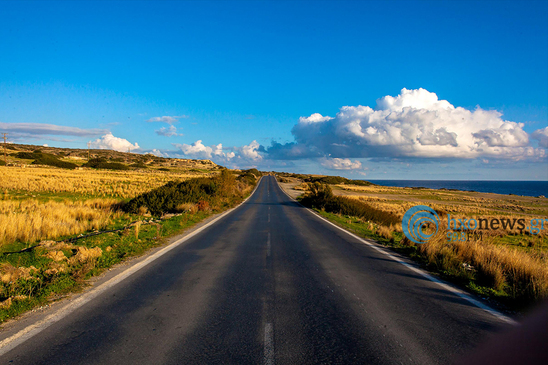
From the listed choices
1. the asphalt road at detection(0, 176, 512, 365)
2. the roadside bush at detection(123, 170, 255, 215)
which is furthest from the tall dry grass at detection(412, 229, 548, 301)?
the roadside bush at detection(123, 170, 255, 215)

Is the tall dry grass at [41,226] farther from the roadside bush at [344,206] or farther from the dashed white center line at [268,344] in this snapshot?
the roadside bush at [344,206]

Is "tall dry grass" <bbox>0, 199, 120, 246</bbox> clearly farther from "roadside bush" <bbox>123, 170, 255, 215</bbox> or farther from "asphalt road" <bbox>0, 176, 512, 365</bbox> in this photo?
"asphalt road" <bbox>0, 176, 512, 365</bbox>

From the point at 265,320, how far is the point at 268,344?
70 centimetres

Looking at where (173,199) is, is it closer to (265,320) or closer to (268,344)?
(265,320)

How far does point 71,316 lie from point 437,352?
5.35 metres

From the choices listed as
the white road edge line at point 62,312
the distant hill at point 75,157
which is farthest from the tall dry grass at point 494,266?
the distant hill at point 75,157

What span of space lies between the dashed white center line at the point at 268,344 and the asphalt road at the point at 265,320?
1cm

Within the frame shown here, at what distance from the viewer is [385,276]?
6.97 metres

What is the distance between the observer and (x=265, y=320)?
449cm

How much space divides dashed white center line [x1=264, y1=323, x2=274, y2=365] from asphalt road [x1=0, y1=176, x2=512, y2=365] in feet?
0.04

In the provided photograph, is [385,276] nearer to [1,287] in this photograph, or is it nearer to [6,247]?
[1,287]

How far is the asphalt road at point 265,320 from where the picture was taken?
358 cm

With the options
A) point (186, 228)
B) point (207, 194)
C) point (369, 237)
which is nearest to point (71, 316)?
point (186, 228)

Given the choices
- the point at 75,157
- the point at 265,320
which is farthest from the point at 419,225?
the point at 75,157
